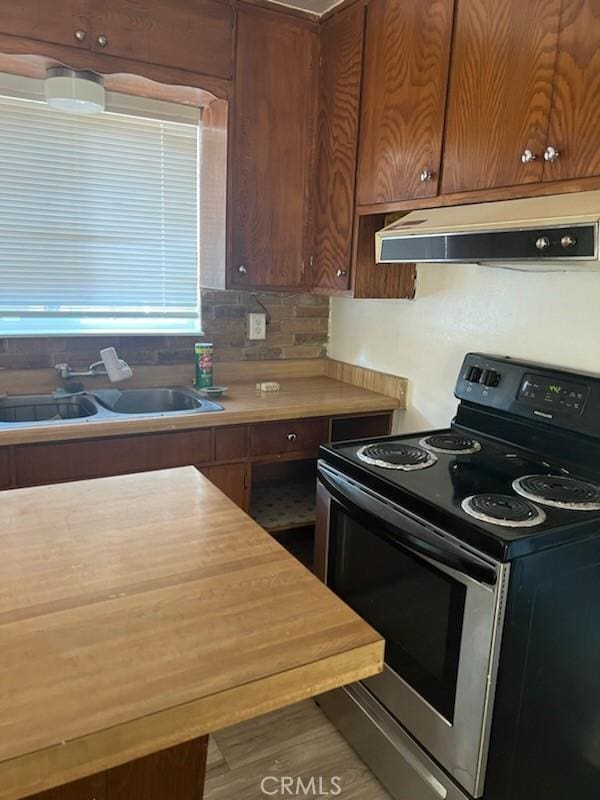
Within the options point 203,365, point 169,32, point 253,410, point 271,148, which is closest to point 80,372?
point 203,365

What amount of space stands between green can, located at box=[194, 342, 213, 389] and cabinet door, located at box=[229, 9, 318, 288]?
309 millimetres

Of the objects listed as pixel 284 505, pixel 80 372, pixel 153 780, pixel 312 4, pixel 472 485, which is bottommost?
pixel 284 505

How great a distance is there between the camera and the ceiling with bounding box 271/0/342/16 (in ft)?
7.18

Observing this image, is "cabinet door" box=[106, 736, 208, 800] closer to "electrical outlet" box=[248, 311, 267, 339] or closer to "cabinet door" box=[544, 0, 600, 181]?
"cabinet door" box=[544, 0, 600, 181]

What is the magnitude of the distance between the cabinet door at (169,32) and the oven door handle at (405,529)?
1.50 meters

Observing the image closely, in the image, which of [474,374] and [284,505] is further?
[284,505]

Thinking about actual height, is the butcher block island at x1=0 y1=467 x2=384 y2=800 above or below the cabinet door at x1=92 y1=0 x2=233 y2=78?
below

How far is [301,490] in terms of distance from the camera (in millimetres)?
2658

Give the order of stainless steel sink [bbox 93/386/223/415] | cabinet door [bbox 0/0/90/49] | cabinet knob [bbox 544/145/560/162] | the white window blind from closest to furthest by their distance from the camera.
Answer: cabinet knob [bbox 544/145/560/162] → cabinet door [bbox 0/0/90/49] → the white window blind → stainless steel sink [bbox 93/386/223/415]

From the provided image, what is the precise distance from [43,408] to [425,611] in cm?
158

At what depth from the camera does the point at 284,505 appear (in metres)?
2.49

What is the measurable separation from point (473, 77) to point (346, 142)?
0.67m

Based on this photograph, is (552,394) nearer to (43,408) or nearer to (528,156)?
(528,156)

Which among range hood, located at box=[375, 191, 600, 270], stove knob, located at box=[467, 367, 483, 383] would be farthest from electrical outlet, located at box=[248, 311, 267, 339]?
stove knob, located at box=[467, 367, 483, 383]
